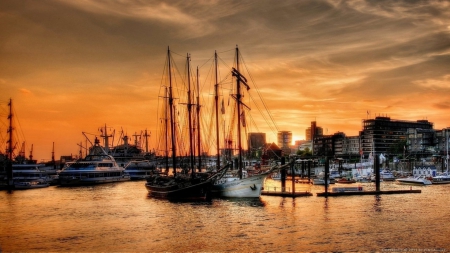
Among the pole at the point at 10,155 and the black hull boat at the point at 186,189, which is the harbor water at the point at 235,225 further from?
the pole at the point at 10,155

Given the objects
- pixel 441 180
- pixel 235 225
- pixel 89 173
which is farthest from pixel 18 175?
pixel 441 180

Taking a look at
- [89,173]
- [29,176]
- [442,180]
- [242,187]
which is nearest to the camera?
[242,187]

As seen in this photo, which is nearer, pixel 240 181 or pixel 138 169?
pixel 240 181

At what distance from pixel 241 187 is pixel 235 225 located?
2612cm

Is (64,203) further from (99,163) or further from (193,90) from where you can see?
(99,163)

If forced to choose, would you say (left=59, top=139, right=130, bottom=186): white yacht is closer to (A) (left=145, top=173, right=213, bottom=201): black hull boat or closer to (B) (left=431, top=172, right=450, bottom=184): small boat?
(A) (left=145, top=173, right=213, bottom=201): black hull boat

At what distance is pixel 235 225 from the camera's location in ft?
183

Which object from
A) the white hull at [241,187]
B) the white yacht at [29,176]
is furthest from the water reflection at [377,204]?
the white yacht at [29,176]

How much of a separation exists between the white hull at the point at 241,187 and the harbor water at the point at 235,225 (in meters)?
2.15

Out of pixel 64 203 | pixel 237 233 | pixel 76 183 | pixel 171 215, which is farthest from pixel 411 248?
pixel 76 183

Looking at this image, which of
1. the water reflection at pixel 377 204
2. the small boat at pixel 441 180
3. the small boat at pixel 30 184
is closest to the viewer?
the water reflection at pixel 377 204

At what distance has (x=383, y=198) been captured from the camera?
84.1 meters

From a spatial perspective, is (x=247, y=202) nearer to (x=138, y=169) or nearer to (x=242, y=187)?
(x=242, y=187)

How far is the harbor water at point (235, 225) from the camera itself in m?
45.5
